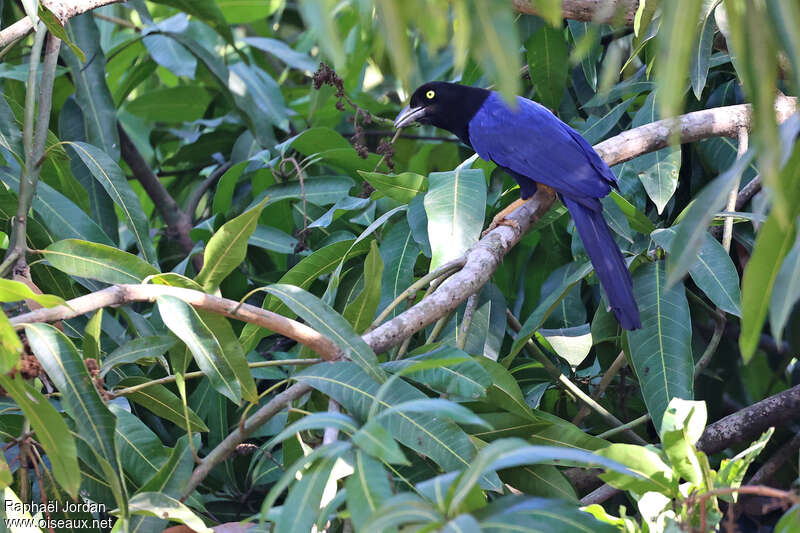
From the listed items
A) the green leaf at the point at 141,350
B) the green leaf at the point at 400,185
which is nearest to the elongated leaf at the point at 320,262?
the green leaf at the point at 400,185

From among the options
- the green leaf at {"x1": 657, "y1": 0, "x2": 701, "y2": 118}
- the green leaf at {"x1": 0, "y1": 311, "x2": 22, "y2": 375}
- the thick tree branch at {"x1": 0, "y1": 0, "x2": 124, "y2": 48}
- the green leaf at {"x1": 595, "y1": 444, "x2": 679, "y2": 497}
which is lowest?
the green leaf at {"x1": 595, "y1": 444, "x2": 679, "y2": 497}

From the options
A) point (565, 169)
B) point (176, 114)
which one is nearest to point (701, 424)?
point (565, 169)

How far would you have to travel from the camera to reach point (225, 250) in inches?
93.0

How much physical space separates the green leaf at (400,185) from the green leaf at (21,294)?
1548 mm

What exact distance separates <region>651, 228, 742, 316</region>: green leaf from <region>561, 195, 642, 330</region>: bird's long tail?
0.60 ft

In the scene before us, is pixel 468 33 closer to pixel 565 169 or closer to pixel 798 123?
pixel 798 123

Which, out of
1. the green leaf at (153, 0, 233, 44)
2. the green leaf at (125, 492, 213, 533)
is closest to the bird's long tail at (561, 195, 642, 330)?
the green leaf at (125, 492, 213, 533)

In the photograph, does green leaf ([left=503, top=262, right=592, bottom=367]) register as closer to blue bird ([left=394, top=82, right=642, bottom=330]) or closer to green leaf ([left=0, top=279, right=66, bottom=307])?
blue bird ([left=394, top=82, right=642, bottom=330])

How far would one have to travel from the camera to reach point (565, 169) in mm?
3602

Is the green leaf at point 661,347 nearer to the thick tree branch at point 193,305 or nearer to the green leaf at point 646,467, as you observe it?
the green leaf at point 646,467

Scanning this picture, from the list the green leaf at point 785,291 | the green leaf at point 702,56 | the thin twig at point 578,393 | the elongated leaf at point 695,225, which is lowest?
the thin twig at point 578,393

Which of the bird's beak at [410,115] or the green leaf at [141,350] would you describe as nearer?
the green leaf at [141,350]

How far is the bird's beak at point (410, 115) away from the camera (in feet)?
14.6

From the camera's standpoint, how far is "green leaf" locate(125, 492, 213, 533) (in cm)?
198
